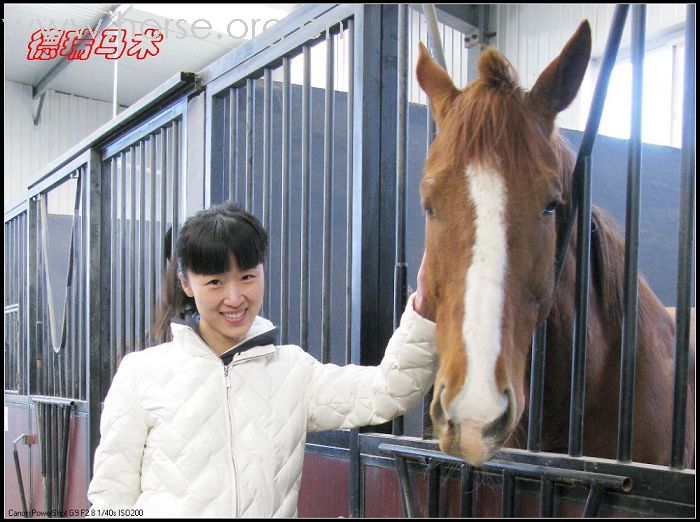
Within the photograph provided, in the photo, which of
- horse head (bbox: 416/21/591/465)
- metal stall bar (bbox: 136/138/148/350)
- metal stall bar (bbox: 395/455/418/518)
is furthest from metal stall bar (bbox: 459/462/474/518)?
metal stall bar (bbox: 136/138/148/350)

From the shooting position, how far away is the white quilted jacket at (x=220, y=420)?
1.05m

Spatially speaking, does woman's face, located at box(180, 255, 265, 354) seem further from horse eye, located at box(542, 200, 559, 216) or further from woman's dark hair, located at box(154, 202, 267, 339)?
horse eye, located at box(542, 200, 559, 216)

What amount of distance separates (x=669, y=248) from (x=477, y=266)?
97.6 inches

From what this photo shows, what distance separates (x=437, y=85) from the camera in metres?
1.09

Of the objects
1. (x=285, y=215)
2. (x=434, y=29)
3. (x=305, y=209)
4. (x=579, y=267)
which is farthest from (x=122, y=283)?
(x=579, y=267)

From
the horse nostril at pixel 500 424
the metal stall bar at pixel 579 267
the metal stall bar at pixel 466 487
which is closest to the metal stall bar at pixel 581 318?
the metal stall bar at pixel 579 267

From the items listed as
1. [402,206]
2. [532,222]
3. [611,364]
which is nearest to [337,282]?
[402,206]

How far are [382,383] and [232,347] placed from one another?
291 mm

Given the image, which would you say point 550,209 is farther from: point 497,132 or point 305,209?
point 305,209

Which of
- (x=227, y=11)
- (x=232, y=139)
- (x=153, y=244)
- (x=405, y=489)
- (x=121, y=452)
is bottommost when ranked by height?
(x=405, y=489)

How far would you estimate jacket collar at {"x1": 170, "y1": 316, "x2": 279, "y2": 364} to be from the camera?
3.75ft

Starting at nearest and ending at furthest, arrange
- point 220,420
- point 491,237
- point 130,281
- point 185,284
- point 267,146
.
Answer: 1. point 491,237
2. point 220,420
3. point 185,284
4. point 267,146
5. point 130,281

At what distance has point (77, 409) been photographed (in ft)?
9.26

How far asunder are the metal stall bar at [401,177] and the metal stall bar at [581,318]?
15.3 inches
